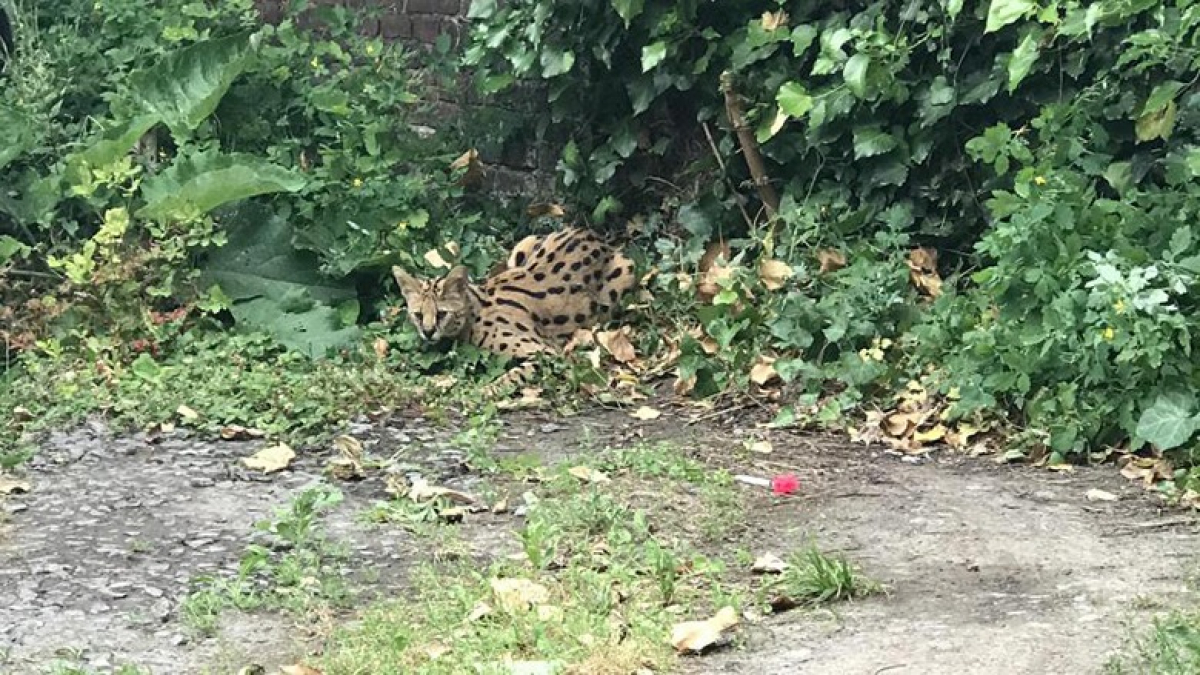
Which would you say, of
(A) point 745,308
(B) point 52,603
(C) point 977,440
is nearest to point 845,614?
(C) point 977,440

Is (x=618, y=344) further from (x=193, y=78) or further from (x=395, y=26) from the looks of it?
(x=395, y=26)

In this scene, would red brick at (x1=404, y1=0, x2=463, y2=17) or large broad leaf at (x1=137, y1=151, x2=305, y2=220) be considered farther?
red brick at (x1=404, y1=0, x2=463, y2=17)

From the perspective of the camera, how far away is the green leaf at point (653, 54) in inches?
326

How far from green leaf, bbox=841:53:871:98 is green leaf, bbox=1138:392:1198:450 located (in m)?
2.27

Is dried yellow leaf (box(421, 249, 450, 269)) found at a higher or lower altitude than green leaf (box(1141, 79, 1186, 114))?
lower

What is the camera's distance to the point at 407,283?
26.1 ft

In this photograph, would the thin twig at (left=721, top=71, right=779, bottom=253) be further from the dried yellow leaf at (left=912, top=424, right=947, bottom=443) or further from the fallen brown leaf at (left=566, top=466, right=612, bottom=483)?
the fallen brown leaf at (left=566, top=466, right=612, bottom=483)

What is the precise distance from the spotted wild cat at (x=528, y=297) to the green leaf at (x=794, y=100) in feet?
3.87

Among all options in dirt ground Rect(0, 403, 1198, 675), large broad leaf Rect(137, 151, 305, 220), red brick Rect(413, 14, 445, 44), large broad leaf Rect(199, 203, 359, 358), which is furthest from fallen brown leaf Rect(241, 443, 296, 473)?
red brick Rect(413, 14, 445, 44)

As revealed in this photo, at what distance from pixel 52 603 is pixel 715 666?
2.19m

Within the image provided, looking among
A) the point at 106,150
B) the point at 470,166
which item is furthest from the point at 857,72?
the point at 106,150

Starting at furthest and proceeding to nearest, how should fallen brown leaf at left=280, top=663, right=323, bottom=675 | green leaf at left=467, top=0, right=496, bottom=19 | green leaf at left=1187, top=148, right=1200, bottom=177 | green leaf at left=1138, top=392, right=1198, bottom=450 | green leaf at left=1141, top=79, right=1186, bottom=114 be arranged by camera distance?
green leaf at left=467, top=0, right=496, bottom=19, green leaf at left=1141, top=79, right=1186, bottom=114, green leaf at left=1187, top=148, right=1200, bottom=177, green leaf at left=1138, top=392, right=1198, bottom=450, fallen brown leaf at left=280, top=663, right=323, bottom=675

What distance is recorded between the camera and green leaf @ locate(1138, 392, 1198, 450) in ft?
18.6

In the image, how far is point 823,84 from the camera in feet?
26.7
